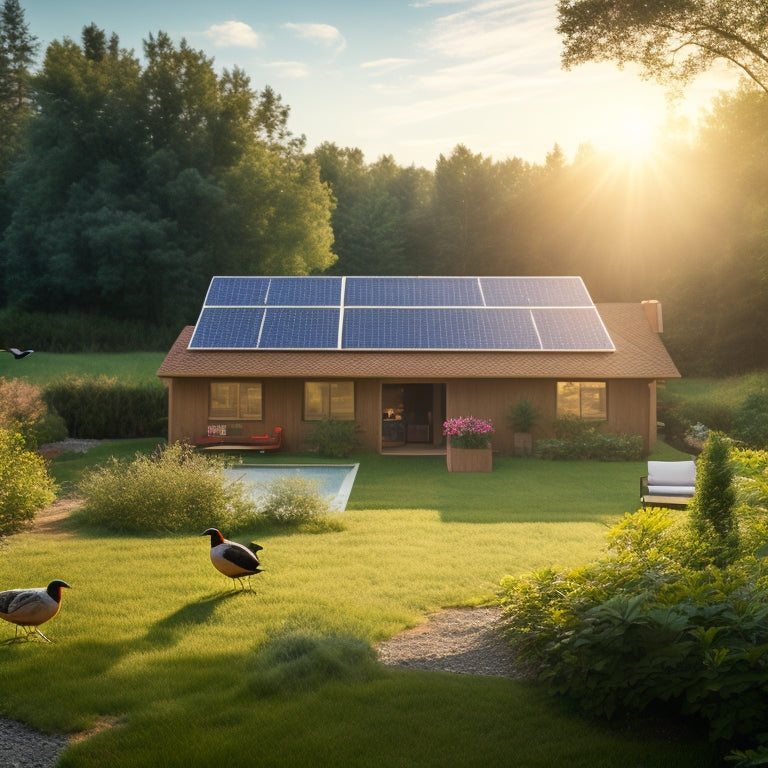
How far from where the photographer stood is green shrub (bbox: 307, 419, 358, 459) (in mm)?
22156

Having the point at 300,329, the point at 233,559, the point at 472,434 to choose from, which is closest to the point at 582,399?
the point at 472,434

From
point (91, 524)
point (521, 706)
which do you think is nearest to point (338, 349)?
point (91, 524)

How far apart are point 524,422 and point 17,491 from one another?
13.4 m

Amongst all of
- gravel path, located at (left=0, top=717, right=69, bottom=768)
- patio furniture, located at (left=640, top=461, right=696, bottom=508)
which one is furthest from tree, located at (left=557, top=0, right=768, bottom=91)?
gravel path, located at (left=0, top=717, right=69, bottom=768)

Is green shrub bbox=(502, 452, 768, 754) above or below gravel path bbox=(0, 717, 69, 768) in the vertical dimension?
above

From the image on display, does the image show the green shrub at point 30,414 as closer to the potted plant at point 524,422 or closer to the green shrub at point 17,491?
the green shrub at point 17,491

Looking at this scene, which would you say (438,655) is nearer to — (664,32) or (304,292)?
(664,32)

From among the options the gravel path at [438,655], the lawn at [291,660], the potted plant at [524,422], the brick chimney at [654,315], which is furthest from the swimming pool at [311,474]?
the brick chimney at [654,315]

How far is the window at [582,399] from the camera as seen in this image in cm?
2325

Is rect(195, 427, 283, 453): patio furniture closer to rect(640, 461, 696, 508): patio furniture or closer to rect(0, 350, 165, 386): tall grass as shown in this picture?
rect(0, 350, 165, 386): tall grass

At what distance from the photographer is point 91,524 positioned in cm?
1381

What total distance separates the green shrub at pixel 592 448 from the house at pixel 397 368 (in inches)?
40.0

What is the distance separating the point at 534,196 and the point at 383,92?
37.0 m

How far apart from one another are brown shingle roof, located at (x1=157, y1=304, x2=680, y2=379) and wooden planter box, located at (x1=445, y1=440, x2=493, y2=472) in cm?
277
